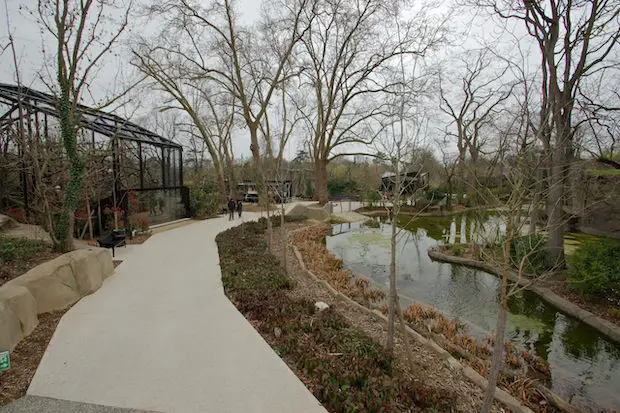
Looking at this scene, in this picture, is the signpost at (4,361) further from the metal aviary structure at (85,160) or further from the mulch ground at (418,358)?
the metal aviary structure at (85,160)

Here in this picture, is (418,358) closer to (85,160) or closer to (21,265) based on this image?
(21,265)

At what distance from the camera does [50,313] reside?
4.97 meters

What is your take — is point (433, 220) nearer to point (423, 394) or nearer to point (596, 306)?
point (596, 306)

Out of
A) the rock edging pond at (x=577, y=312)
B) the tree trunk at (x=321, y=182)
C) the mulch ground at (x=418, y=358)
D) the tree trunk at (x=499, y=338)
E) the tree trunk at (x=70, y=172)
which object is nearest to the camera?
the tree trunk at (x=499, y=338)

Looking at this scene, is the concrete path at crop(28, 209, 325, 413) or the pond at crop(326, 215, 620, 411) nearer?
the concrete path at crop(28, 209, 325, 413)

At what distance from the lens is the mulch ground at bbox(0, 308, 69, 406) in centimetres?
318

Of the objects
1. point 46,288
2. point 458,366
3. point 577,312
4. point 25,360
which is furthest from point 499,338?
point 46,288

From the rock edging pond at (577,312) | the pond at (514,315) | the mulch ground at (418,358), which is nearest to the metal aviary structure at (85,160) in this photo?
the mulch ground at (418,358)

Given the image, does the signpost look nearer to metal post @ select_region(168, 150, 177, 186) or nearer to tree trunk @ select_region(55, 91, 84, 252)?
tree trunk @ select_region(55, 91, 84, 252)

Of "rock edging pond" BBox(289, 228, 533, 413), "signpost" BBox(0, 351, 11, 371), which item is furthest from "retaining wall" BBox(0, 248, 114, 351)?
"rock edging pond" BBox(289, 228, 533, 413)

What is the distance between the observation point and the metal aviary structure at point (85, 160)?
8.32 meters

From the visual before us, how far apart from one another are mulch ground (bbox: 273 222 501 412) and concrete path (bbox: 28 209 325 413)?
1.44 m

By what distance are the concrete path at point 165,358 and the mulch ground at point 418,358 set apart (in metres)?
1.44

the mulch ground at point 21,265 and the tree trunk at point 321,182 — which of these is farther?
the tree trunk at point 321,182
